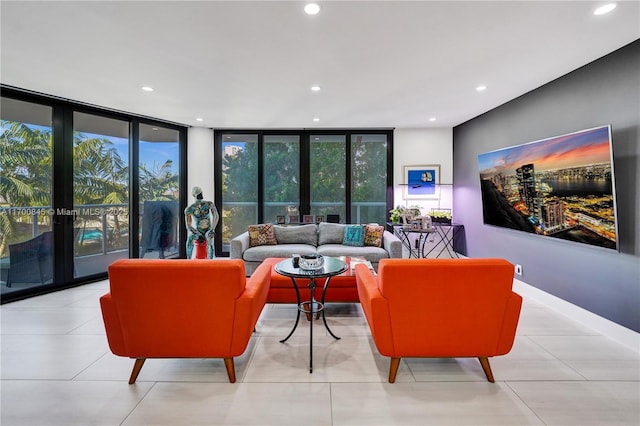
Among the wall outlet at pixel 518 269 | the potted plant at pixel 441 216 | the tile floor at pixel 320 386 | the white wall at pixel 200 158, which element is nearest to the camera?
the tile floor at pixel 320 386

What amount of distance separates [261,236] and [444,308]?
3.32 metres

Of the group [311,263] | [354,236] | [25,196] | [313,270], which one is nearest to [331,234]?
[354,236]

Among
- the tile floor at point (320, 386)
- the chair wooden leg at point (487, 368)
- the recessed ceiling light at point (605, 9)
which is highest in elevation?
the recessed ceiling light at point (605, 9)

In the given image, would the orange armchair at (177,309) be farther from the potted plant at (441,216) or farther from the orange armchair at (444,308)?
the potted plant at (441,216)

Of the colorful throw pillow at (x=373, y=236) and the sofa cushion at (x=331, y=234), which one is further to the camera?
the sofa cushion at (x=331, y=234)

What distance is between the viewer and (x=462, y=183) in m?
5.40

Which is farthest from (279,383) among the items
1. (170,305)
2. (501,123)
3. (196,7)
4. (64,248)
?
(501,123)

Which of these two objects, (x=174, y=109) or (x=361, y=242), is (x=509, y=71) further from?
(x=174, y=109)

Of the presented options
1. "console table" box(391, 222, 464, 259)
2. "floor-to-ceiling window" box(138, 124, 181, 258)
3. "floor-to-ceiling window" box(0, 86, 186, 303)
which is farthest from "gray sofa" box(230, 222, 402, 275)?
"floor-to-ceiling window" box(0, 86, 186, 303)

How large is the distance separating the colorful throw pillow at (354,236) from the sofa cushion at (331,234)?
0.44 feet

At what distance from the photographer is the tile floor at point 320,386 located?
5.74 feet

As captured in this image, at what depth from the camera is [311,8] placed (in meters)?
2.04

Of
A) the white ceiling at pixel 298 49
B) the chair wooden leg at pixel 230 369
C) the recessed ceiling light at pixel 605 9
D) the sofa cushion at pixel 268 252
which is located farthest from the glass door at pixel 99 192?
the recessed ceiling light at pixel 605 9

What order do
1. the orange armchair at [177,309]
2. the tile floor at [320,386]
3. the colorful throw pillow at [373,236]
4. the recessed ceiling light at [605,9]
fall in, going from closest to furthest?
the tile floor at [320,386] < the orange armchair at [177,309] < the recessed ceiling light at [605,9] < the colorful throw pillow at [373,236]
